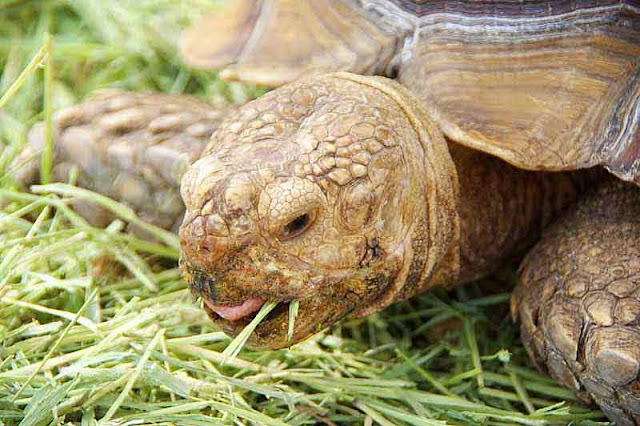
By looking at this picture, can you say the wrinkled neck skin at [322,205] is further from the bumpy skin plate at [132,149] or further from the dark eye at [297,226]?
the bumpy skin plate at [132,149]

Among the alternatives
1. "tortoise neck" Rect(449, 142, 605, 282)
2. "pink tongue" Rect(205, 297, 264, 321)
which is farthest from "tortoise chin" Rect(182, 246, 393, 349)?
"tortoise neck" Rect(449, 142, 605, 282)

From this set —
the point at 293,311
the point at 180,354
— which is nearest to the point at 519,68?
the point at 293,311

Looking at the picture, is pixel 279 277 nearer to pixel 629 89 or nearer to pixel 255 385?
pixel 255 385

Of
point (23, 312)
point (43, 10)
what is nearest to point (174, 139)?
point (23, 312)

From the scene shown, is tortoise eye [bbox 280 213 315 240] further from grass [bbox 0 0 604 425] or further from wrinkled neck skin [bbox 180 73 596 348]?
grass [bbox 0 0 604 425]

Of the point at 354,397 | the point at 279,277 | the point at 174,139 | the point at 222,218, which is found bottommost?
the point at 354,397

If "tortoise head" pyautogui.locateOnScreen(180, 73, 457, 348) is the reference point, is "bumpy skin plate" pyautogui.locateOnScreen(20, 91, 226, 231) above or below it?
below

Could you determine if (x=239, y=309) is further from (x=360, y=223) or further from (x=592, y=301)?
(x=592, y=301)

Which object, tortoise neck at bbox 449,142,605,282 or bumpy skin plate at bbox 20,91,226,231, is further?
bumpy skin plate at bbox 20,91,226,231
